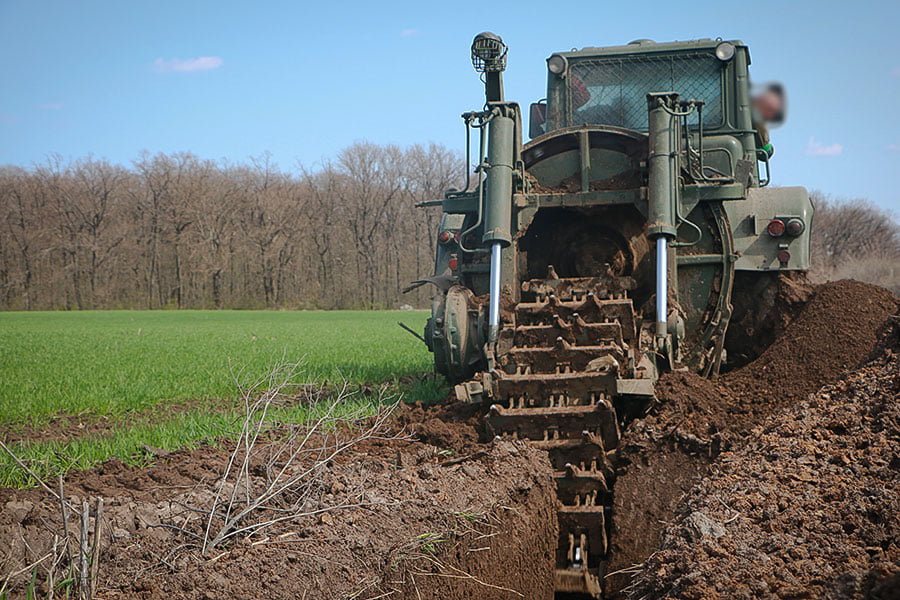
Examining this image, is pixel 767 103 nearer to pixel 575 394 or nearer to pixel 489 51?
pixel 489 51

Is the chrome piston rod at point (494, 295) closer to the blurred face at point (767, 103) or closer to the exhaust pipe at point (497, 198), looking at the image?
the exhaust pipe at point (497, 198)

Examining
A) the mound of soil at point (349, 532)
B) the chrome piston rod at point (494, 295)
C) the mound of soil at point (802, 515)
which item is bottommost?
the mound of soil at point (349, 532)

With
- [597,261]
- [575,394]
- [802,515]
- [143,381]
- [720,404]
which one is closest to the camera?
[802,515]

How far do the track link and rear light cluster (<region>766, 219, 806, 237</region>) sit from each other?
5.25 feet

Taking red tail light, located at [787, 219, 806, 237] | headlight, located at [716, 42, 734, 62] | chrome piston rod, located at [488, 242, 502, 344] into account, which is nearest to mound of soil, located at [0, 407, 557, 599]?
chrome piston rod, located at [488, 242, 502, 344]

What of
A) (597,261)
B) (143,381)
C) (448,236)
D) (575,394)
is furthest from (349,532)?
(143,381)

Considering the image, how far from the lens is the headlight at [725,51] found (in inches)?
285

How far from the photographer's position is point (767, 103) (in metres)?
7.43

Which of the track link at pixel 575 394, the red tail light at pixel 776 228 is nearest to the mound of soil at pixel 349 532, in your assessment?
the track link at pixel 575 394

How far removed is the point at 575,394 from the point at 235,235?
152ft

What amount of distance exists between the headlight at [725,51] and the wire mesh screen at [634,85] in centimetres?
15

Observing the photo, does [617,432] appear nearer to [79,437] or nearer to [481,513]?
[481,513]

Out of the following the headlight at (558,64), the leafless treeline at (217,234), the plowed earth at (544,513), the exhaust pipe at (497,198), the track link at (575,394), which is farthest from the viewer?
the leafless treeline at (217,234)

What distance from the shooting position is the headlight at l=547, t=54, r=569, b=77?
7.75m
